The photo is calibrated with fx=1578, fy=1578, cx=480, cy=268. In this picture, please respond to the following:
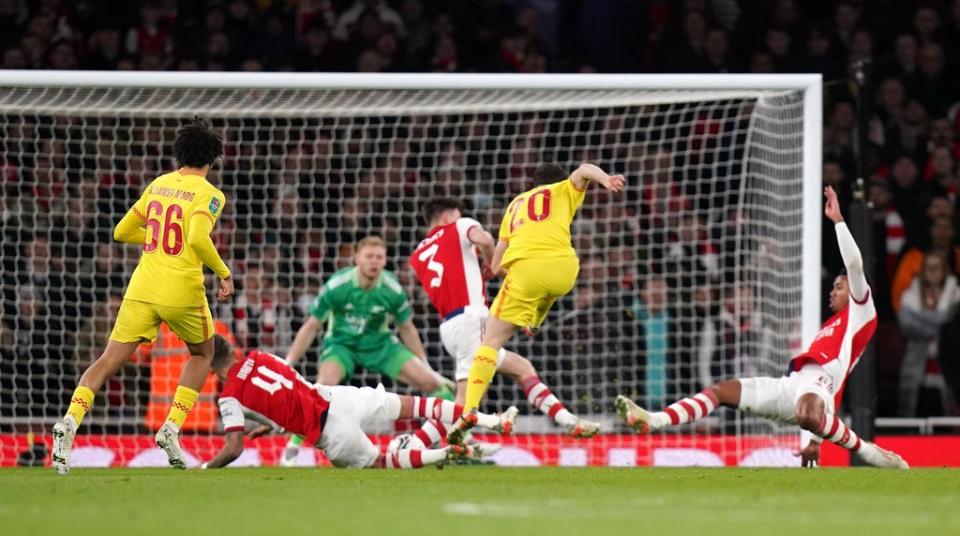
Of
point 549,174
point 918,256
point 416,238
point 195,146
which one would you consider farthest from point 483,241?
point 918,256

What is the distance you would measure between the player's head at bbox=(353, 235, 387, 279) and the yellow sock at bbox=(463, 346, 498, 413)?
5.74 feet

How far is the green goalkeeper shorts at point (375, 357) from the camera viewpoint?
11617 millimetres

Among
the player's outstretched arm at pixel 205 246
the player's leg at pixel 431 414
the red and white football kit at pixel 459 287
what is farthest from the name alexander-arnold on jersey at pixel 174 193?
the red and white football kit at pixel 459 287

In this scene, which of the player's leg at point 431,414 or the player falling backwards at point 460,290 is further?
the player falling backwards at point 460,290

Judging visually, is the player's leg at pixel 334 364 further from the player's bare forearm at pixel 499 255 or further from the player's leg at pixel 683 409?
the player's leg at pixel 683 409

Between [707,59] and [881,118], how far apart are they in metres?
1.71

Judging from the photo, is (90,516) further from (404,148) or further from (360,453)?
(404,148)

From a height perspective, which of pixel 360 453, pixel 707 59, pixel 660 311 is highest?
pixel 707 59

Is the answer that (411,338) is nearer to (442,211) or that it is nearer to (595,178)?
(442,211)

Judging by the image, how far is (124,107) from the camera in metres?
12.5

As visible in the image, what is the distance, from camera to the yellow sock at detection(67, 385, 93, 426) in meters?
8.66

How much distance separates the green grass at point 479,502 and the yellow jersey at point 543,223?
148 centimetres

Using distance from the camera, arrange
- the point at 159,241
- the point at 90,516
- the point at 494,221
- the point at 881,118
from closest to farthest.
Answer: the point at 90,516
the point at 159,241
the point at 494,221
the point at 881,118

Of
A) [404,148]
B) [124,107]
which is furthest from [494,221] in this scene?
[124,107]
